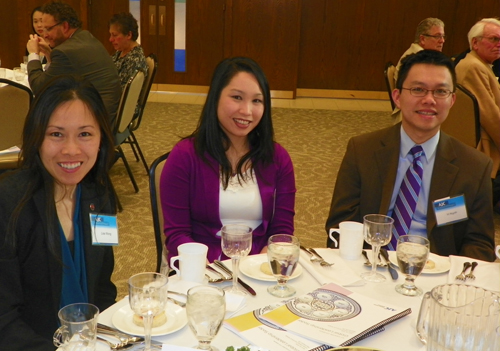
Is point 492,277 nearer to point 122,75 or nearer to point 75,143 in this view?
point 75,143

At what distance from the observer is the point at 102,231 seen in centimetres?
191

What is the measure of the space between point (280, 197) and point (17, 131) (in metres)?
2.03

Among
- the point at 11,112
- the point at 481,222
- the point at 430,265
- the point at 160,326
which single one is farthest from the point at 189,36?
the point at 160,326

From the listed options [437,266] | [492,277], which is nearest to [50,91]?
[437,266]

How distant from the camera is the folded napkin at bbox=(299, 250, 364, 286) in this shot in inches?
67.9

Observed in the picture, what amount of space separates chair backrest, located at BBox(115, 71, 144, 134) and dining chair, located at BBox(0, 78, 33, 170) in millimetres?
839

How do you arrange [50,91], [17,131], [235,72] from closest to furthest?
[50,91]
[235,72]
[17,131]

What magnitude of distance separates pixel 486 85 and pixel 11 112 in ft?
11.4

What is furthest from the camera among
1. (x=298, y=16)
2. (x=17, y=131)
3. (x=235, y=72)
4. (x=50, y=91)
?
(x=298, y=16)

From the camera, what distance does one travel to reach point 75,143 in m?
1.83

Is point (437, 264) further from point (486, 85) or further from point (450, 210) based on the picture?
point (486, 85)

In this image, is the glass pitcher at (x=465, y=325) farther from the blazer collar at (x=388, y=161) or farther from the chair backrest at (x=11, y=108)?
the chair backrest at (x=11, y=108)

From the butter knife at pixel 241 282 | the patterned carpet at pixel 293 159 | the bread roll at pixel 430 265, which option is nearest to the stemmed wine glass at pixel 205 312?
the butter knife at pixel 241 282

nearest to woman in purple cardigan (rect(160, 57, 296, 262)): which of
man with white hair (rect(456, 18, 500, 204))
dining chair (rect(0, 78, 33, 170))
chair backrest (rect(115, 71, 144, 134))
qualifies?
dining chair (rect(0, 78, 33, 170))
